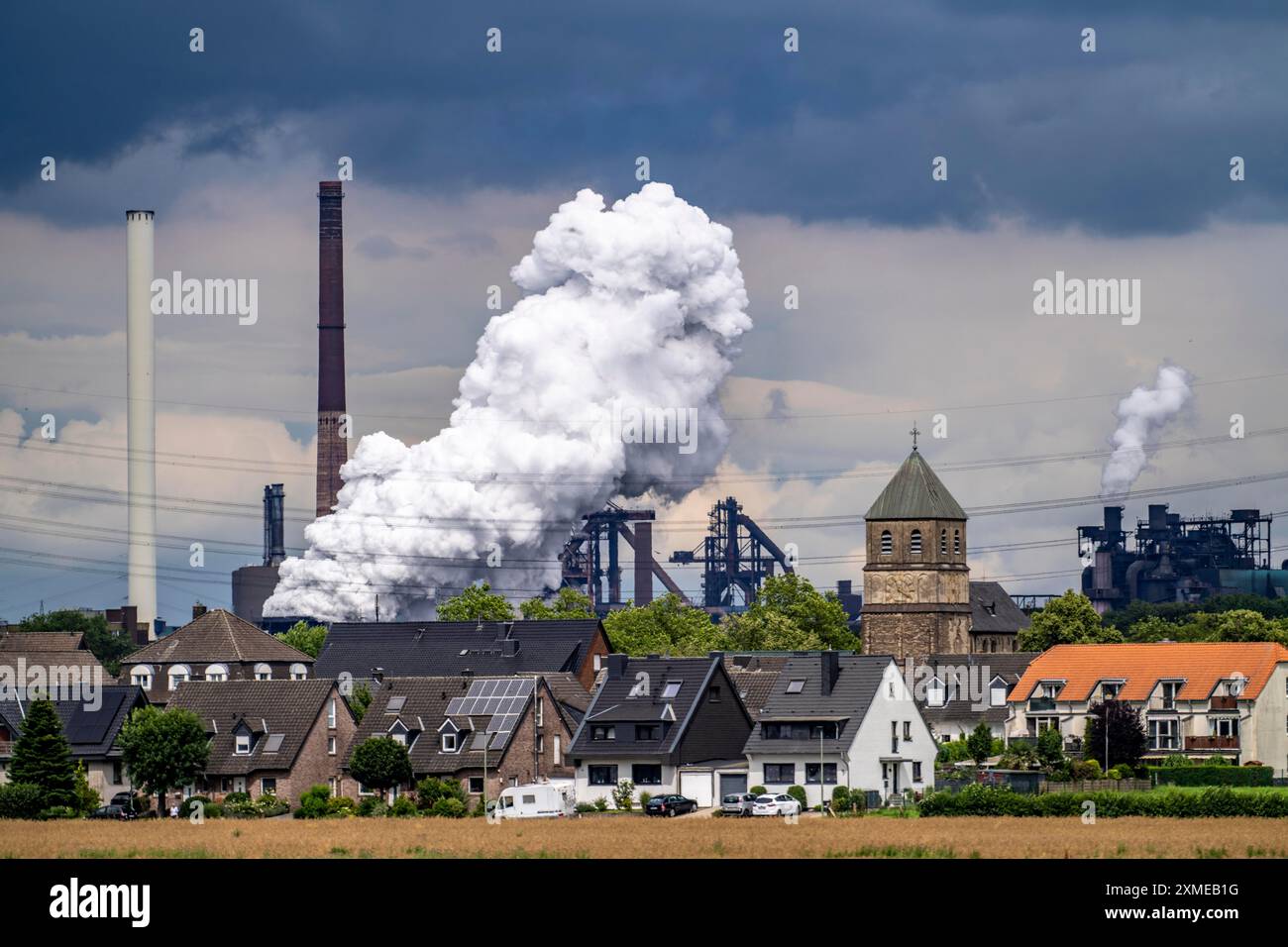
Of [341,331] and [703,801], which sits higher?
[341,331]

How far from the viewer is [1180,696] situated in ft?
355

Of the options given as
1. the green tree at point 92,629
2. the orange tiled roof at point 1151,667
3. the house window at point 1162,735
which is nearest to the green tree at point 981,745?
the orange tiled roof at point 1151,667

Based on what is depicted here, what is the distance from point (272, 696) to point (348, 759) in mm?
5295

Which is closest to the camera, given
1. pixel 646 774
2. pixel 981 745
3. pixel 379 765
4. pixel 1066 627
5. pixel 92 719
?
pixel 379 765

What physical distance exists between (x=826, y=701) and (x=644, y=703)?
7.15m

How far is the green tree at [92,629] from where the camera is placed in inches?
7190

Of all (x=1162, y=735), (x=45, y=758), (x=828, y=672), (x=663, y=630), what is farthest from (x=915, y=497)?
(x=45, y=758)

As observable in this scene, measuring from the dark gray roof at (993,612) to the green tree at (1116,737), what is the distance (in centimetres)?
6483

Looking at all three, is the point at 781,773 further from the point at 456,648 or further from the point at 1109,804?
the point at 456,648

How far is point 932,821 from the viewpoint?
71.7 m
